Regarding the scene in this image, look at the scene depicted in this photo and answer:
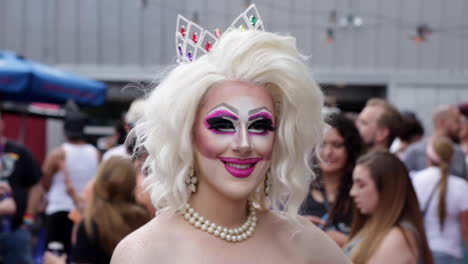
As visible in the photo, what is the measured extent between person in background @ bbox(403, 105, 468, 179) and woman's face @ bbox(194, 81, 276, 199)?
11.0ft

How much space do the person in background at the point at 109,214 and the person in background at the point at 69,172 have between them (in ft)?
8.38

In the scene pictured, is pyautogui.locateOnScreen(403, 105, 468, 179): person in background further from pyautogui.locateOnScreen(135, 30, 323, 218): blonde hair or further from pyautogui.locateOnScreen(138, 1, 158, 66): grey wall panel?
pyautogui.locateOnScreen(138, 1, 158, 66): grey wall panel

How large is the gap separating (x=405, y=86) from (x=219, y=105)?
483 inches

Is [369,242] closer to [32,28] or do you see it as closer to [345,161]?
[345,161]

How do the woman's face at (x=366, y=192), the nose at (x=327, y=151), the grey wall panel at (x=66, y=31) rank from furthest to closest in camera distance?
1. the grey wall panel at (x=66, y=31)
2. the nose at (x=327, y=151)
3. the woman's face at (x=366, y=192)

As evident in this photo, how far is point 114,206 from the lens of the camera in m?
3.98

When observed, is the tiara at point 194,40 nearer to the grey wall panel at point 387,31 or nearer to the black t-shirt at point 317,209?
the black t-shirt at point 317,209

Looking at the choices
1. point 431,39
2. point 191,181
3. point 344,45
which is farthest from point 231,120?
point 431,39

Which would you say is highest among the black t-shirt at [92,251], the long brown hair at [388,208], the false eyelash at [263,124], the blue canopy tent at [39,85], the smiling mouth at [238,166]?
the blue canopy tent at [39,85]

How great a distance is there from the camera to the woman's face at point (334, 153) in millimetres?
4367

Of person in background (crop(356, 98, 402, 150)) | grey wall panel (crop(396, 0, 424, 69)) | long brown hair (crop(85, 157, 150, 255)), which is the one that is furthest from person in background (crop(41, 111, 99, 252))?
grey wall panel (crop(396, 0, 424, 69))

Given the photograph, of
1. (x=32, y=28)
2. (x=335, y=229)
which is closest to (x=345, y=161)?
(x=335, y=229)

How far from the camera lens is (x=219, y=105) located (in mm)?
2168

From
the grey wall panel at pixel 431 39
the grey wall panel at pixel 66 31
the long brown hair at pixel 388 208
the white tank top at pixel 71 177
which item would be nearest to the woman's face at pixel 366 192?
the long brown hair at pixel 388 208
